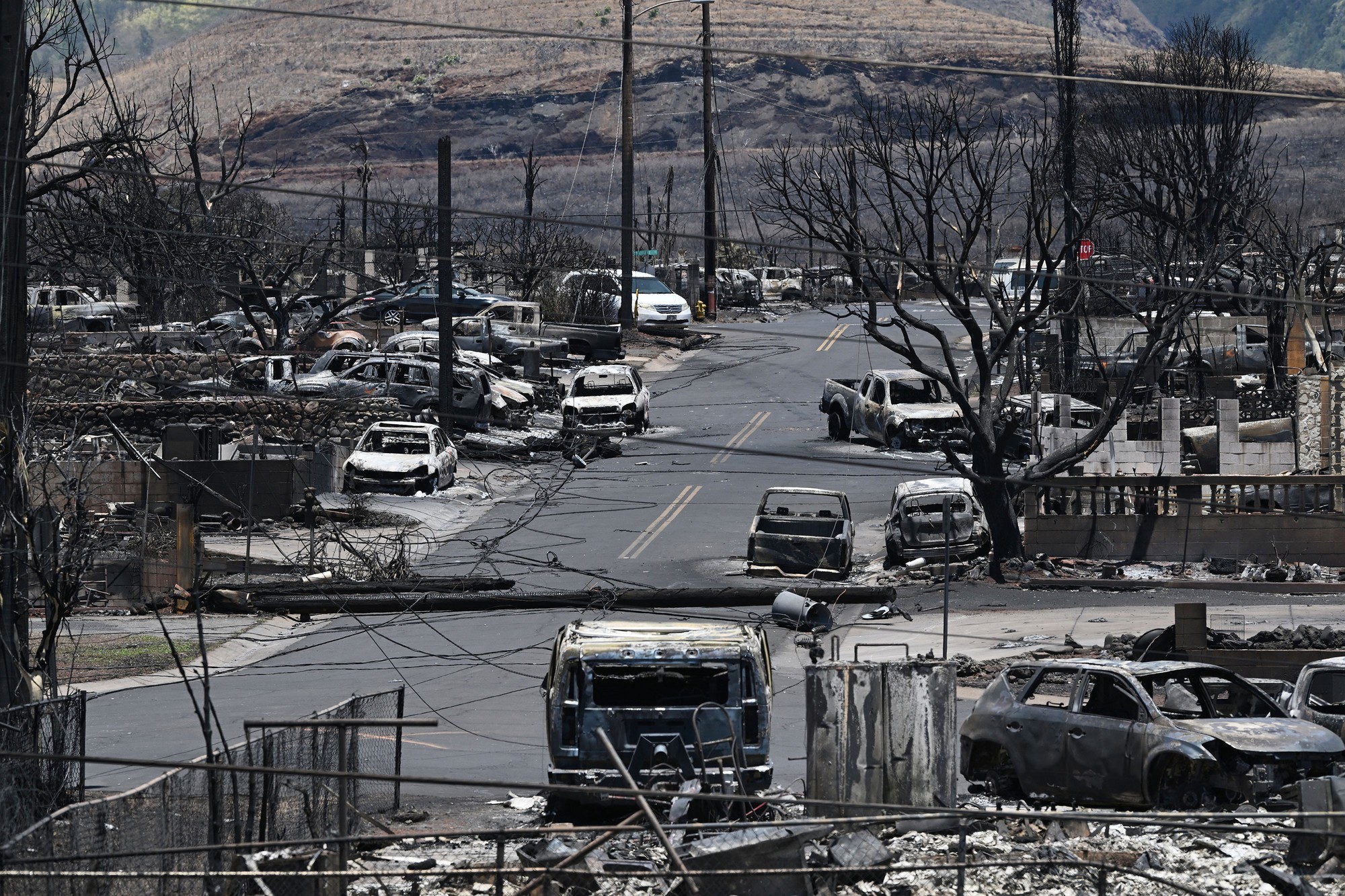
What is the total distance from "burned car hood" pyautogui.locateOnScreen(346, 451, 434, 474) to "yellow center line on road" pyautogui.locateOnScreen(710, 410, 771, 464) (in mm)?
6670

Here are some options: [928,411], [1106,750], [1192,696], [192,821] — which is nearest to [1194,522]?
[928,411]

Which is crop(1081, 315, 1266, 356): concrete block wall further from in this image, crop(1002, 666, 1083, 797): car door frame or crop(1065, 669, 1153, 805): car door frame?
crop(1065, 669, 1153, 805): car door frame

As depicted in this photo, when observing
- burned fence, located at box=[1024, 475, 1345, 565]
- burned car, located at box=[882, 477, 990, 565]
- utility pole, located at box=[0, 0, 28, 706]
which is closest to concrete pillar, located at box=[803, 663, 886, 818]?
utility pole, located at box=[0, 0, 28, 706]

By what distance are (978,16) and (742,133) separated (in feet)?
139

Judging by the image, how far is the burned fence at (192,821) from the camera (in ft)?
32.1

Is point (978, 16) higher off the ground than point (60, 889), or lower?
higher

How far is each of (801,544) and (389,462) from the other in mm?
10118

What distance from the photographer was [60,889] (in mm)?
9961

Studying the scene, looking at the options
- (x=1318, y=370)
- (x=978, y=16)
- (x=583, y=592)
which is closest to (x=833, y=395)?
(x=1318, y=370)

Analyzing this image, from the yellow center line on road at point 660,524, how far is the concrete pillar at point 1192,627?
11.3 meters

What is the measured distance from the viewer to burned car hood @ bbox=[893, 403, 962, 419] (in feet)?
118

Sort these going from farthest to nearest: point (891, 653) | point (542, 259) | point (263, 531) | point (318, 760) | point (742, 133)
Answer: point (742, 133) → point (542, 259) → point (263, 531) → point (891, 653) → point (318, 760)

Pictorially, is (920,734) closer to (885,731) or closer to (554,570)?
(885,731)

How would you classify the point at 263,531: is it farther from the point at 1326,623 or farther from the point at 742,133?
the point at 742,133
